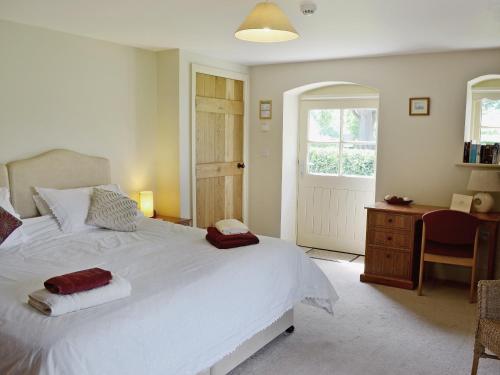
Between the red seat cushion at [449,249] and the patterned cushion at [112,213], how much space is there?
8.17 feet

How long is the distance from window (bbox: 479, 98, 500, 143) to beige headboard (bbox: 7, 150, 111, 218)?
389 centimetres

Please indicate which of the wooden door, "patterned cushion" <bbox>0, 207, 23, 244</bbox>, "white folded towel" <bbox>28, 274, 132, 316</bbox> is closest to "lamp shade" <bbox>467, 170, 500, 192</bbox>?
the wooden door

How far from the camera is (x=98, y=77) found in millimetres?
4188

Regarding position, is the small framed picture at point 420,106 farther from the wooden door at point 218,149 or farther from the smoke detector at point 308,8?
the smoke detector at point 308,8

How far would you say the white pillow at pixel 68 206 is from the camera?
3.46m

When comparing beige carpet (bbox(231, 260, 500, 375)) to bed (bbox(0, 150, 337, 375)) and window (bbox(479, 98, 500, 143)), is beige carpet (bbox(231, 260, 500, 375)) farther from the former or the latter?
window (bbox(479, 98, 500, 143))

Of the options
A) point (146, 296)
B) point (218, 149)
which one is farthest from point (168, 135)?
point (146, 296)

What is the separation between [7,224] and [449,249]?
346 centimetres

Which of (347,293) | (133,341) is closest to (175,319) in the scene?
(133,341)

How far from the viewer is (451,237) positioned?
12.7 feet

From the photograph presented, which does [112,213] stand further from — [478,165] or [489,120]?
[489,120]

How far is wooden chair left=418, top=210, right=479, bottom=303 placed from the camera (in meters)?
3.79

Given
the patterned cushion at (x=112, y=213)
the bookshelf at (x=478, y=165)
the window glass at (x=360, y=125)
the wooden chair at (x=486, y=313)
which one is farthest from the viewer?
the window glass at (x=360, y=125)

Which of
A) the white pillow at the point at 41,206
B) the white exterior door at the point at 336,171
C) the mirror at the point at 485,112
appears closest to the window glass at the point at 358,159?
the white exterior door at the point at 336,171
